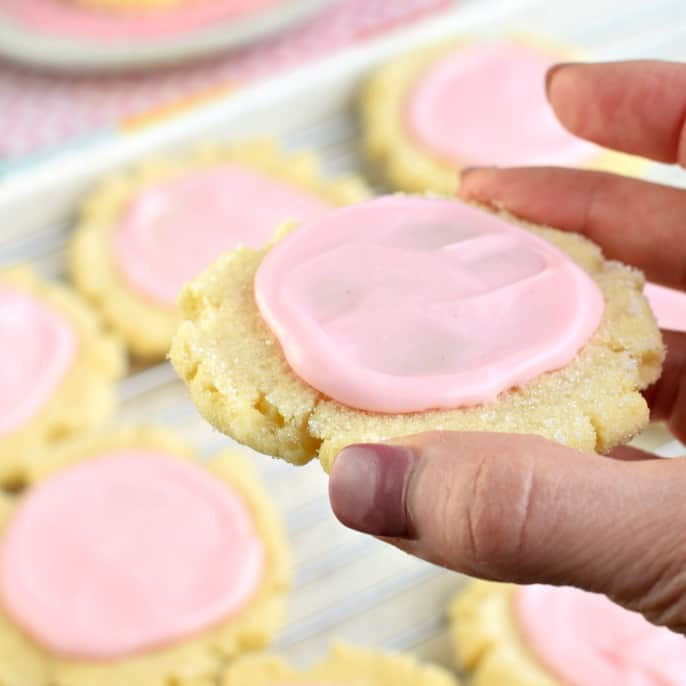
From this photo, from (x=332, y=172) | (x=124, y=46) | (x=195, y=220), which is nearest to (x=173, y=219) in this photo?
(x=195, y=220)

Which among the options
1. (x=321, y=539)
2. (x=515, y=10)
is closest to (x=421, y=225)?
(x=321, y=539)

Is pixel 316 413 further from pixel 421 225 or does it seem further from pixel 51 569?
pixel 51 569

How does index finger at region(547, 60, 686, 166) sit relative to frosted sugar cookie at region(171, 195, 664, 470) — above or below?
above

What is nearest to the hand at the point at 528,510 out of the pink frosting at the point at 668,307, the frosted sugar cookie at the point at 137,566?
the frosted sugar cookie at the point at 137,566

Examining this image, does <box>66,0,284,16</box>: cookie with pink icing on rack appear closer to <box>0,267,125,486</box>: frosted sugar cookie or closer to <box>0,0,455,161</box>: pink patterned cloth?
<box>0,0,455,161</box>: pink patterned cloth

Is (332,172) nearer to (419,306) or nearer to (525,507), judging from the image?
(419,306)

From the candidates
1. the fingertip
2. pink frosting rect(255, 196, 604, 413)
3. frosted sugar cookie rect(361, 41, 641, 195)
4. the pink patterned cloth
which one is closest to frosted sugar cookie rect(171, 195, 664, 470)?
pink frosting rect(255, 196, 604, 413)
